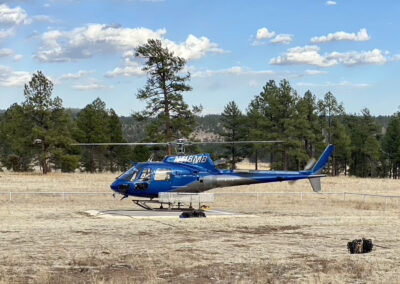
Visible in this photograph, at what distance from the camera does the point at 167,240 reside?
17.6 meters

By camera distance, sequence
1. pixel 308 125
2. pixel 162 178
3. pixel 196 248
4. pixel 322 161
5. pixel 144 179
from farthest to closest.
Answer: pixel 308 125
pixel 322 161
pixel 162 178
pixel 144 179
pixel 196 248

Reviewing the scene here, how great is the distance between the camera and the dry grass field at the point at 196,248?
1236 cm

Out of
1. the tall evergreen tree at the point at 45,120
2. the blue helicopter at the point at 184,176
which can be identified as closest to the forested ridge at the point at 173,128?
the tall evergreen tree at the point at 45,120

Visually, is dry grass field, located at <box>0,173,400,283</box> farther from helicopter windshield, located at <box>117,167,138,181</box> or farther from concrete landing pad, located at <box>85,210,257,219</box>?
helicopter windshield, located at <box>117,167,138,181</box>

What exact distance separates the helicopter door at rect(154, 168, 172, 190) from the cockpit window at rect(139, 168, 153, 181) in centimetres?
30

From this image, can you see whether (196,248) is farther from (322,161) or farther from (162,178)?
(322,161)

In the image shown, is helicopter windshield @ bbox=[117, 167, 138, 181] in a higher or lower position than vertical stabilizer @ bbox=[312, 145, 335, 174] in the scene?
lower

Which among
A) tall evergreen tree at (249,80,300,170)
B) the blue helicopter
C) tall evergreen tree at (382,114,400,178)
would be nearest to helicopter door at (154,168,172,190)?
the blue helicopter

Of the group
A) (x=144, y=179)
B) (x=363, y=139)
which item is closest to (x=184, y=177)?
(x=144, y=179)

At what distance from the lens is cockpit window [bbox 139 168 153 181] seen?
26125mm

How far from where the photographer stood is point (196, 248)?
16031mm

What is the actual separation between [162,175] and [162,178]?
15cm

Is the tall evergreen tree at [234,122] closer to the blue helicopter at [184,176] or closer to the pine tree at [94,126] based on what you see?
→ the pine tree at [94,126]

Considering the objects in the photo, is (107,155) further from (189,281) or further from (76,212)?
(189,281)
